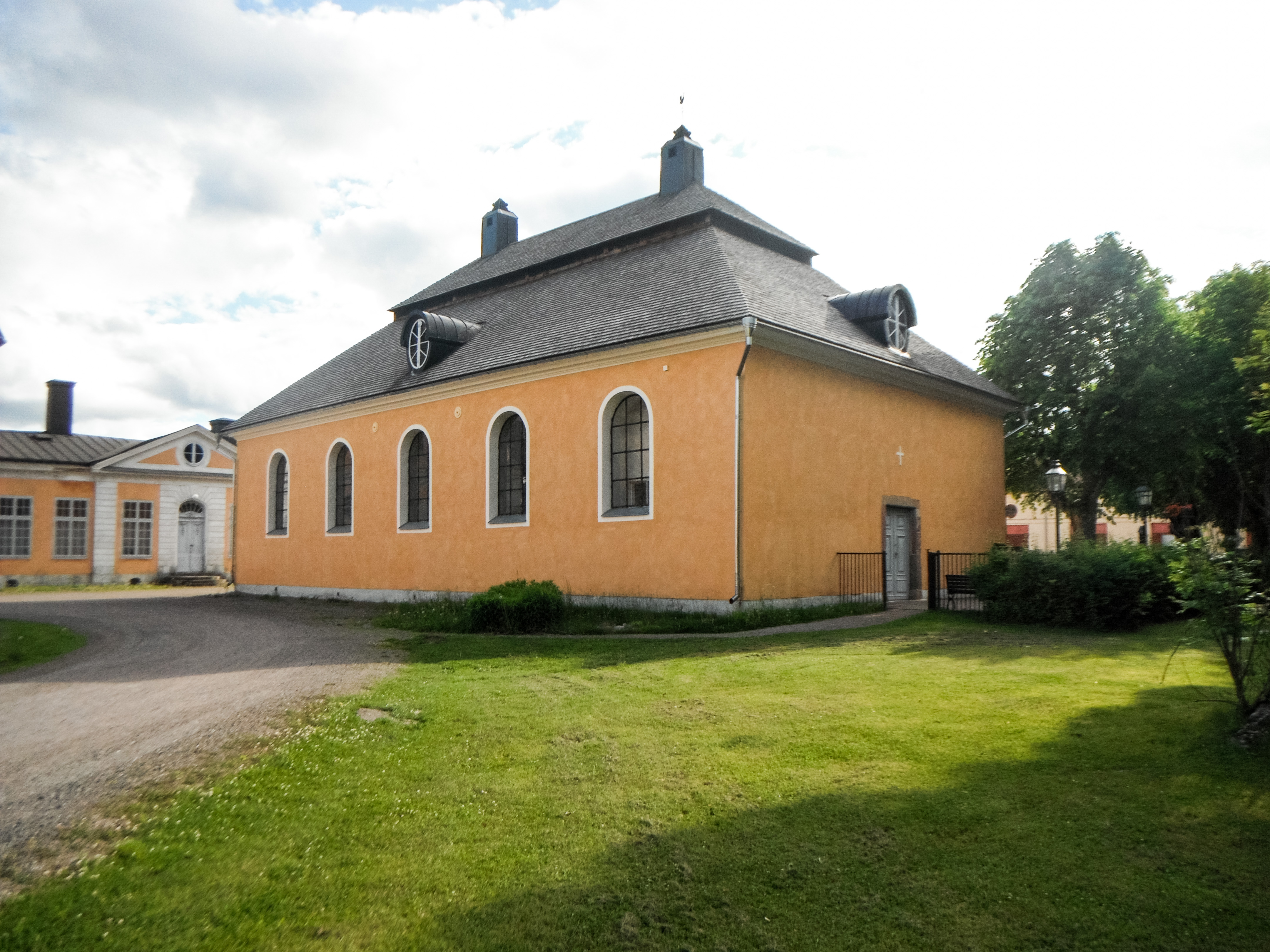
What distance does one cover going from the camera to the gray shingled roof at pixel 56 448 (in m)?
31.6

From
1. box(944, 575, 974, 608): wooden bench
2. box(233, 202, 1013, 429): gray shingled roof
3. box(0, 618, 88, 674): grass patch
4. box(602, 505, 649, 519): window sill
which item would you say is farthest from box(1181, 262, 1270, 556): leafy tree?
box(0, 618, 88, 674): grass patch

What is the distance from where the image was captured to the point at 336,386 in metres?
24.4

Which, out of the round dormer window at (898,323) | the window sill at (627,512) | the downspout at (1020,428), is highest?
the round dormer window at (898,323)

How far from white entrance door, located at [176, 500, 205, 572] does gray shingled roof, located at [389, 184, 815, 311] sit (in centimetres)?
1426

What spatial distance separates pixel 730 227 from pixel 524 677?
1371 cm

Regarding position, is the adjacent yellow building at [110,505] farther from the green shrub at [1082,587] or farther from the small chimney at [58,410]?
the green shrub at [1082,587]

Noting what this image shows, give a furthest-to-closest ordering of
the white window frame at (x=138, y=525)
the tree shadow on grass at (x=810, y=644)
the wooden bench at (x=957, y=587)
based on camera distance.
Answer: the white window frame at (x=138, y=525)
the wooden bench at (x=957, y=587)
the tree shadow on grass at (x=810, y=644)

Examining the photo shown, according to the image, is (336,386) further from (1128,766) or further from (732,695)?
(1128,766)

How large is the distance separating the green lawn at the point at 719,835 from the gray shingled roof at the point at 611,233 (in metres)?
14.9

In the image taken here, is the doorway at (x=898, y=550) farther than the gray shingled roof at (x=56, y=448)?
No

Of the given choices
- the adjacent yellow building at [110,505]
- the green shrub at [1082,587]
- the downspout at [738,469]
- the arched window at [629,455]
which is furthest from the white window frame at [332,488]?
the green shrub at [1082,587]

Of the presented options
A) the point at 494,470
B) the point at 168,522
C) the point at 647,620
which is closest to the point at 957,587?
the point at 647,620

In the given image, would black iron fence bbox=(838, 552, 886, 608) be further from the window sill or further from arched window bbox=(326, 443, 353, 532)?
arched window bbox=(326, 443, 353, 532)

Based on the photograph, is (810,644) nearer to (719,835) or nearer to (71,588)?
(719,835)
